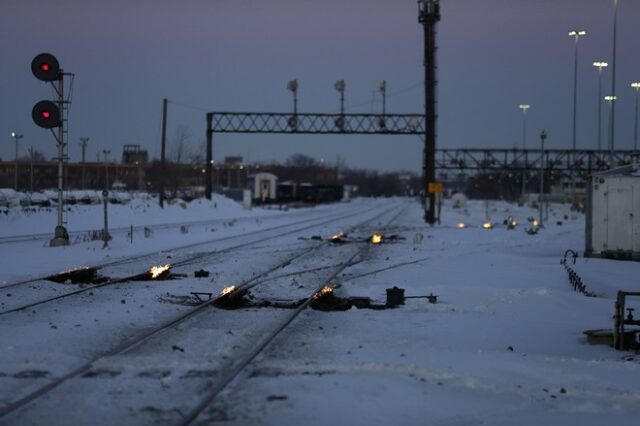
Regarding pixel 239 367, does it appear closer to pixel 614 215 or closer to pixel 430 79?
pixel 614 215

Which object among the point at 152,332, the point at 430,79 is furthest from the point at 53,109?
the point at 430,79

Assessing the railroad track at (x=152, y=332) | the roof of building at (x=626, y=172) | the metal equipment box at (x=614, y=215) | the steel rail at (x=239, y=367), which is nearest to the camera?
the steel rail at (x=239, y=367)

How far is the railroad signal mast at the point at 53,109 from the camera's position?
2502 centimetres

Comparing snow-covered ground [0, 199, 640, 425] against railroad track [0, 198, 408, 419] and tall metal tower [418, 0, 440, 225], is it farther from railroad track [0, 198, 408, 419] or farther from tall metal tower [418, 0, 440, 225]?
tall metal tower [418, 0, 440, 225]

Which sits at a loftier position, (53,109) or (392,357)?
(53,109)

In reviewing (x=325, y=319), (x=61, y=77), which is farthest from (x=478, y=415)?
(x=61, y=77)

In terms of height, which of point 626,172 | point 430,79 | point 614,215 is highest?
point 430,79

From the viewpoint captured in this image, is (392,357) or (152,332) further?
(152,332)

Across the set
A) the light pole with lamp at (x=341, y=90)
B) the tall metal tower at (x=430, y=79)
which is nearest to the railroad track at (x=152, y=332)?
the tall metal tower at (x=430, y=79)

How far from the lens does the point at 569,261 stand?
77.9 ft

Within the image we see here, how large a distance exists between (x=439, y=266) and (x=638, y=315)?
8.33 metres

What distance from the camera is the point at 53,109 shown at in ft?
82.2

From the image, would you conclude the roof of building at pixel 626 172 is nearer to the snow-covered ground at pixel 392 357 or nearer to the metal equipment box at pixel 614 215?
the metal equipment box at pixel 614 215

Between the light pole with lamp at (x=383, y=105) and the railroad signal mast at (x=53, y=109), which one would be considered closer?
the railroad signal mast at (x=53, y=109)
